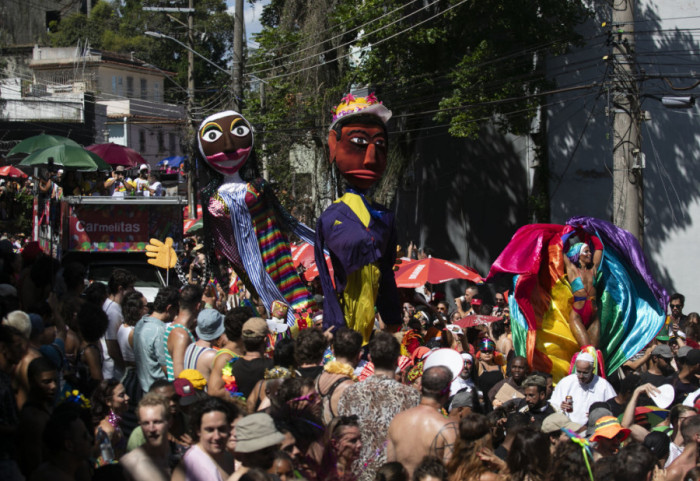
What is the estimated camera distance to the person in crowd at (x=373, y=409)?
5.62 metres

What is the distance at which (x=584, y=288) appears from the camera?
9.64 m

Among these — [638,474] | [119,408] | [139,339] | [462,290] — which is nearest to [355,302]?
[139,339]

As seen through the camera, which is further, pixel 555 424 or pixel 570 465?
pixel 555 424

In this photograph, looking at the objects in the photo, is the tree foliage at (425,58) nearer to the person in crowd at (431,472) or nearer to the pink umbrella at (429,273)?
the pink umbrella at (429,273)

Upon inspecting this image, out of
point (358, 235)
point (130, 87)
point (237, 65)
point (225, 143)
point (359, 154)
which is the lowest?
point (358, 235)

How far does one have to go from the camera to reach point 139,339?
755 cm

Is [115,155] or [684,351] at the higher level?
[115,155]

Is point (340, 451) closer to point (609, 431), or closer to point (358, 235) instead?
point (609, 431)

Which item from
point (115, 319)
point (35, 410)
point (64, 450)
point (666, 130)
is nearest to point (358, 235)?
point (115, 319)

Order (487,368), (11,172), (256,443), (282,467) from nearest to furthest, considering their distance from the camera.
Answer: (256,443)
(282,467)
(487,368)
(11,172)

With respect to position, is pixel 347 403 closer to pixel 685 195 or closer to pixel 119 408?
pixel 119 408

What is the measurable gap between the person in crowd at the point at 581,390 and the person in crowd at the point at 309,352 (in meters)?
2.55

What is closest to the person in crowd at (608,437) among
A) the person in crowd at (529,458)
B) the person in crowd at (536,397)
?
the person in crowd at (536,397)

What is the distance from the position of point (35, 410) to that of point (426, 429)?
89.4 inches
